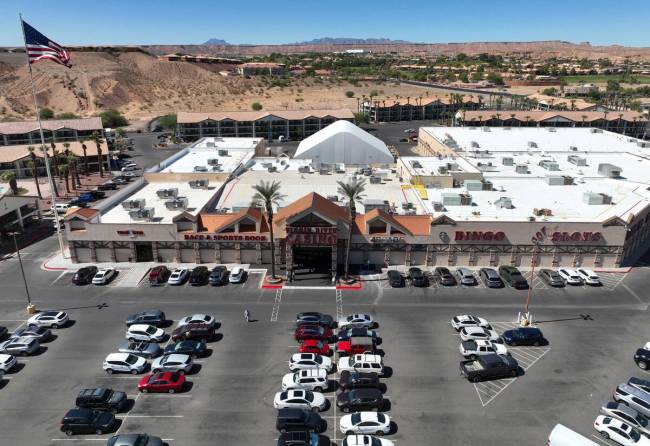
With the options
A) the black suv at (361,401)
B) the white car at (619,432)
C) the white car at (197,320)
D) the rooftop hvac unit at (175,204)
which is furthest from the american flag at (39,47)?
the white car at (619,432)

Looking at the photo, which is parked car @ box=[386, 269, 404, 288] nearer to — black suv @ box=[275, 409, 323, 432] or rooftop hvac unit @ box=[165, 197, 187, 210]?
black suv @ box=[275, 409, 323, 432]

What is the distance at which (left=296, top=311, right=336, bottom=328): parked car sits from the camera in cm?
5050

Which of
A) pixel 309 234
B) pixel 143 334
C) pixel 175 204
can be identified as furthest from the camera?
pixel 175 204

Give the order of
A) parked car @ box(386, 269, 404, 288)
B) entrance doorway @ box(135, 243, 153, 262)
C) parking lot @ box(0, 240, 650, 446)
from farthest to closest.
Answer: entrance doorway @ box(135, 243, 153, 262), parked car @ box(386, 269, 404, 288), parking lot @ box(0, 240, 650, 446)

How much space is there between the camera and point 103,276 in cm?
6006

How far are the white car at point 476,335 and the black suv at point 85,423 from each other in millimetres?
32975

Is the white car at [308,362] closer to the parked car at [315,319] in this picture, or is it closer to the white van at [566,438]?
the parked car at [315,319]

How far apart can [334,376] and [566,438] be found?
18937 mm

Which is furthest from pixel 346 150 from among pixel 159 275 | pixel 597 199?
pixel 159 275

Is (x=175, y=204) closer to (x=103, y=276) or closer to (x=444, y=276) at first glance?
(x=103, y=276)

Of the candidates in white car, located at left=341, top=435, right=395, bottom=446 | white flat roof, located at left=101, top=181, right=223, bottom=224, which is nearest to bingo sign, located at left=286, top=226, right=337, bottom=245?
white flat roof, located at left=101, top=181, right=223, bottom=224

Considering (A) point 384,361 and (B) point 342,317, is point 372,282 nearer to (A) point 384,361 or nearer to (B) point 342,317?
(B) point 342,317

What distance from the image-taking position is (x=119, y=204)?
72438 millimetres

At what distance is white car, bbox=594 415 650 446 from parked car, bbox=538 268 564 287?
81.2 feet
